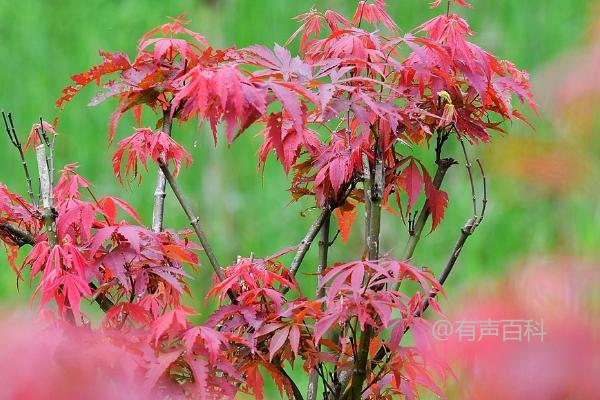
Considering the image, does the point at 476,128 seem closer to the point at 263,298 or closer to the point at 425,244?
the point at 263,298

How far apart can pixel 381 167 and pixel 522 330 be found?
0.32m

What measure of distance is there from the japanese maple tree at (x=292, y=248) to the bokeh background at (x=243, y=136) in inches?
54.6

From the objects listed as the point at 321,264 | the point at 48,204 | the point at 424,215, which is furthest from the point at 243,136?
the point at 48,204

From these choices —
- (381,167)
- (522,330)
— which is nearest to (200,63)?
(381,167)

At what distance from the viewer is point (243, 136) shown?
312 centimetres

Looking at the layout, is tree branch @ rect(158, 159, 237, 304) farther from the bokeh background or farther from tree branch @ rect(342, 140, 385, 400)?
the bokeh background

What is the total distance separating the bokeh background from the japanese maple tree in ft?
4.55

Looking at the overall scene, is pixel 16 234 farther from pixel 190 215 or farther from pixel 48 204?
pixel 190 215

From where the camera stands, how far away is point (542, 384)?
0.90m

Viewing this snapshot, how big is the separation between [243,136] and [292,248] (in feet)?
5.51

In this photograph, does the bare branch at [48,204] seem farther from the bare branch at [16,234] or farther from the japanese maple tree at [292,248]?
the bare branch at [16,234]

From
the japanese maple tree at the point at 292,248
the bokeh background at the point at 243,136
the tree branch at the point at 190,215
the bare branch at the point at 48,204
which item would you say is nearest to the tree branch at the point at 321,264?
the japanese maple tree at the point at 292,248

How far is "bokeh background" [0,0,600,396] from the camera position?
2.98 m

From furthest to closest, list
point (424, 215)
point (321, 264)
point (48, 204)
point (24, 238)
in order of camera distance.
Answer: point (321, 264)
point (424, 215)
point (24, 238)
point (48, 204)
